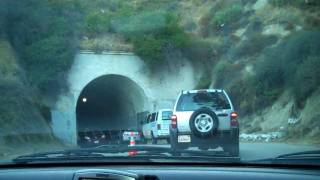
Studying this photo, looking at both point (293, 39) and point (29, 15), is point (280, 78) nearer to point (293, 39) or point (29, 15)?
point (293, 39)

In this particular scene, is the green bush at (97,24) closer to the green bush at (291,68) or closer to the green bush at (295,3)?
the green bush at (291,68)

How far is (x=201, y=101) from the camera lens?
17.2 m

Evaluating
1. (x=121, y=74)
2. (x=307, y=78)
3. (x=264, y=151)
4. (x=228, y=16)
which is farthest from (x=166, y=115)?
(x=228, y=16)

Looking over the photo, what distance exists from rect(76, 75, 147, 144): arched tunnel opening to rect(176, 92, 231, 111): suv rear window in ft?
67.1

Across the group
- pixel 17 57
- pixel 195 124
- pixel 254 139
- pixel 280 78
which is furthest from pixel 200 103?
pixel 17 57

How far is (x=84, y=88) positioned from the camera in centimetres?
3894

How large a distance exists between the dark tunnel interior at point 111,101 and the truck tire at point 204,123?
72.7 feet

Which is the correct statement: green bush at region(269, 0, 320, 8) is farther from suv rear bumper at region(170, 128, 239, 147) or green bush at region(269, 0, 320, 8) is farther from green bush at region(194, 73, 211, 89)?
suv rear bumper at region(170, 128, 239, 147)

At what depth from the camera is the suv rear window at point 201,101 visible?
1689cm

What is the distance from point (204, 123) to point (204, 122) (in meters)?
0.02

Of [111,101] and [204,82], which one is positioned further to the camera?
[111,101]

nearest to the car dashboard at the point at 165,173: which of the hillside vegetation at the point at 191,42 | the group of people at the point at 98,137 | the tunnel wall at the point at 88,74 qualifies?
the group of people at the point at 98,137

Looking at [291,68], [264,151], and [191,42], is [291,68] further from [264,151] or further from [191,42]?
[264,151]

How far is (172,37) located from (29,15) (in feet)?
30.6
